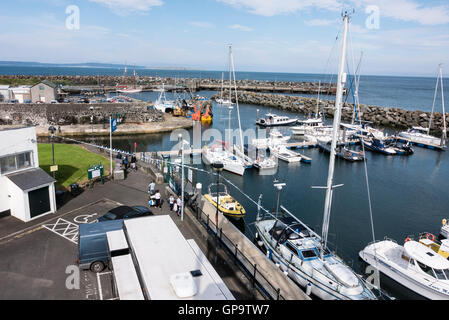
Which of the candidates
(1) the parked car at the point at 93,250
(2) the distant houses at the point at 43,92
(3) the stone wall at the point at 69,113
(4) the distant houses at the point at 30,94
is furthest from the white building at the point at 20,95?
(1) the parked car at the point at 93,250

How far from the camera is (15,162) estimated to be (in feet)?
60.2

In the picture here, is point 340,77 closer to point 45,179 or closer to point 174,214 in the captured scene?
point 174,214

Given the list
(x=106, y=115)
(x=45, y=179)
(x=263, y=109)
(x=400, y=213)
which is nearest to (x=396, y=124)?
Result: (x=263, y=109)

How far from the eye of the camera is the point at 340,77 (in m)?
17.5

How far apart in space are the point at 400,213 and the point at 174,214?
23098mm

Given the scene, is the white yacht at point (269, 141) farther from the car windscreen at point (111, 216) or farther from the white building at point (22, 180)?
the car windscreen at point (111, 216)

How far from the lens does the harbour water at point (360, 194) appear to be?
26.4 metres

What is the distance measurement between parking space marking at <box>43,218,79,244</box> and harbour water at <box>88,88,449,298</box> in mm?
12897

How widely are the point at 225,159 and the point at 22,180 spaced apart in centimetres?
2397

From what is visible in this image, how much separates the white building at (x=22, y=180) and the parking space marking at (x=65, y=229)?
1479 mm

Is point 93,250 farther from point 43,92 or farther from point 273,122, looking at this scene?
point 273,122

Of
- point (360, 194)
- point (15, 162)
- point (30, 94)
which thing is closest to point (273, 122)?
point (360, 194)

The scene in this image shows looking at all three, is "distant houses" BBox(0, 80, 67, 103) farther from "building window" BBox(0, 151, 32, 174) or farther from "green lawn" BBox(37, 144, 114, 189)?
"building window" BBox(0, 151, 32, 174)
